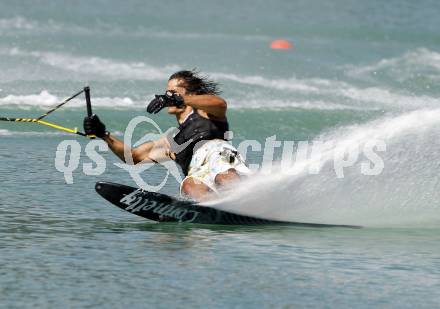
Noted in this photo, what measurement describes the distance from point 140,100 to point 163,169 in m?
11.1

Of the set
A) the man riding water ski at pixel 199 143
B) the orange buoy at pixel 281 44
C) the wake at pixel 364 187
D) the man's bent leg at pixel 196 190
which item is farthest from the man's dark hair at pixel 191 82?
the orange buoy at pixel 281 44

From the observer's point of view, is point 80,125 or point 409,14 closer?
point 80,125

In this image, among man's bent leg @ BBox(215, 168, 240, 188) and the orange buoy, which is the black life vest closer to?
man's bent leg @ BBox(215, 168, 240, 188)

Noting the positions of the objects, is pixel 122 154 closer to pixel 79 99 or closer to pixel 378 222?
pixel 378 222

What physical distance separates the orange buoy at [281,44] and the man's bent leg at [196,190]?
25447 millimetres

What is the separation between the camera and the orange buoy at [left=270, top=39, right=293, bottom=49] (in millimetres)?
35438

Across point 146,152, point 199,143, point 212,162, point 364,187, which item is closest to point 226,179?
point 212,162

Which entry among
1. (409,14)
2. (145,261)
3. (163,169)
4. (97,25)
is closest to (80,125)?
(163,169)

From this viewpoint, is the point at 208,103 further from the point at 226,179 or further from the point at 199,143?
the point at 226,179

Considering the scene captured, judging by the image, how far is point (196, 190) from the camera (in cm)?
995

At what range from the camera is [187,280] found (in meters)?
7.38

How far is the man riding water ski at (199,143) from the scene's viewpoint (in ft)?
32.7

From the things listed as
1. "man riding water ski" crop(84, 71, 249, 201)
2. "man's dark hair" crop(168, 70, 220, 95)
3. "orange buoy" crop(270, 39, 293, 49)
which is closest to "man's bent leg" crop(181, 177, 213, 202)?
"man riding water ski" crop(84, 71, 249, 201)

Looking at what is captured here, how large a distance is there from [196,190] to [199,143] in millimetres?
421
